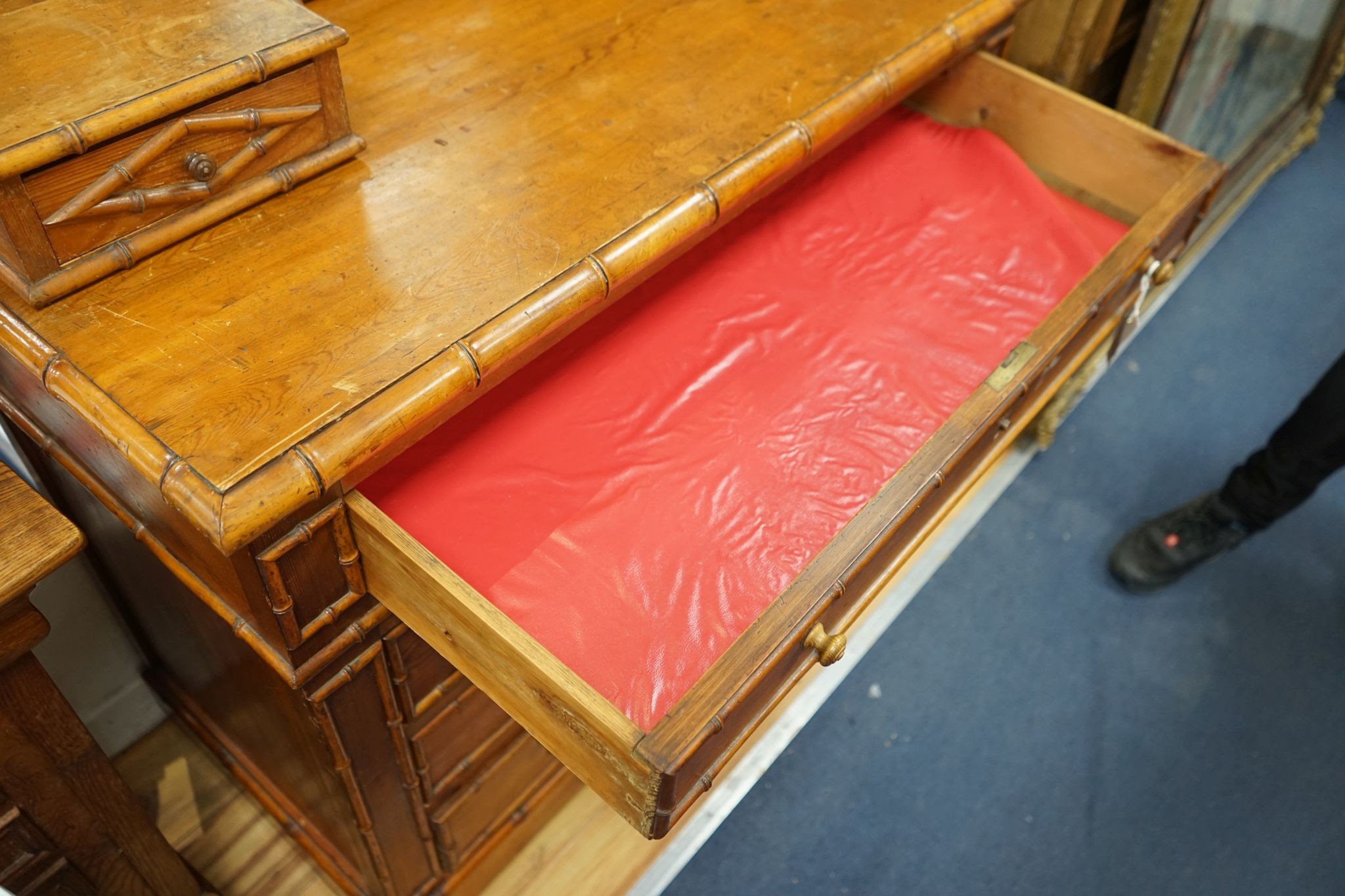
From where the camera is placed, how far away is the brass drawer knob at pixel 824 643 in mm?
809

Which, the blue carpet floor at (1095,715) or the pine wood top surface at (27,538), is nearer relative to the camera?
the pine wood top surface at (27,538)

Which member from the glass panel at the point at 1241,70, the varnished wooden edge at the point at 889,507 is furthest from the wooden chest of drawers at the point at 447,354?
the glass panel at the point at 1241,70

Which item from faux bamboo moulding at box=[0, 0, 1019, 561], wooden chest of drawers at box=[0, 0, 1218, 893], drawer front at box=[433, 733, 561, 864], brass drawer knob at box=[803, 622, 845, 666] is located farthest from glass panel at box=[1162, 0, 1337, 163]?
drawer front at box=[433, 733, 561, 864]

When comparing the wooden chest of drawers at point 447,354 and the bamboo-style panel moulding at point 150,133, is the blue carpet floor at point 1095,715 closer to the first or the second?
the wooden chest of drawers at point 447,354

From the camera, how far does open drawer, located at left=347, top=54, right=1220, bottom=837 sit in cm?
74

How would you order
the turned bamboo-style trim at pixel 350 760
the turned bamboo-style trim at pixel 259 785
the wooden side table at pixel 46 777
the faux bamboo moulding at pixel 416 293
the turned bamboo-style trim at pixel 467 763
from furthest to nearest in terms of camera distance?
1. the turned bamboo-style trim at pixel 259 785
2. the turned bamboo-style trim at pixel 467 763
3. the turned bamboo-style trim at pixel 350 760
4. the wooden side table at pixel 46 777
5. the faux bamboo moulding at pixel 416 293

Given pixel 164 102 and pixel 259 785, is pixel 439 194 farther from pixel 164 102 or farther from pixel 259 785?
pixel 259 785

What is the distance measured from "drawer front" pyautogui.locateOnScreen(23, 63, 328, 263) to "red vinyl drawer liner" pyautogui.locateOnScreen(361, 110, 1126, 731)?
10.9 inches

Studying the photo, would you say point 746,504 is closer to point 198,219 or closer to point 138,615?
point 198,219

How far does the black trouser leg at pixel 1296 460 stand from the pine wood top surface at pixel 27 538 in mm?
1623

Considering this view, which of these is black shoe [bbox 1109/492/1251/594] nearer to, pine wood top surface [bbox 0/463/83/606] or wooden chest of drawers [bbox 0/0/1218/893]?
wooden chest of drawers [bbox 0/0/1218/893]

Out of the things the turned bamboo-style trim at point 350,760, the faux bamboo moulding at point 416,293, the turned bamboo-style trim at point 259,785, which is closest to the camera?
the faux bamboo moulding at point 416,293

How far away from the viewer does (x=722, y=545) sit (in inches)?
36.6

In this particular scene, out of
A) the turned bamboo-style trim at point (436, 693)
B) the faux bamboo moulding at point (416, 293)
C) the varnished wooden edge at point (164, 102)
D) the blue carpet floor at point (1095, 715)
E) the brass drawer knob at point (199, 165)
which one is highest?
the varnished wooden edge at point (164, 102)
